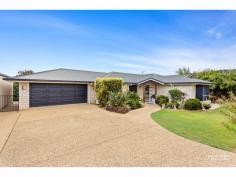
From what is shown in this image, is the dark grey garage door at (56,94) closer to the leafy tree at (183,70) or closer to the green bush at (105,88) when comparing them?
the green bush at (105,88)

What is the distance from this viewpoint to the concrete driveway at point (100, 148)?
16.6 feet

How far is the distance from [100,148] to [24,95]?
11616 millimetres

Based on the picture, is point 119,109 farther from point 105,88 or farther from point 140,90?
point 140,90

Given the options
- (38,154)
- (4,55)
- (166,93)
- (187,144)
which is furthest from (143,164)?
(4,55)

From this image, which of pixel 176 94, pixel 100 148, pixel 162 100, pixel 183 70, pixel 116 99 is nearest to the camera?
pixel 100 148

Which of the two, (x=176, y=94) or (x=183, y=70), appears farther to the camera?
(x=183, y=70)

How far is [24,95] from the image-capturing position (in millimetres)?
14906

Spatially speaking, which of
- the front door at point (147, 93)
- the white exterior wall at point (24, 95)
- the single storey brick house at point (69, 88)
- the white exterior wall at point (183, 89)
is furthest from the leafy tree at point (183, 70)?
the white exterior wall at point (24, 95)

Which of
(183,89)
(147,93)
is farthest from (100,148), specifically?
(147,93)

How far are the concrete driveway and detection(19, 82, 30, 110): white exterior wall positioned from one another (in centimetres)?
623

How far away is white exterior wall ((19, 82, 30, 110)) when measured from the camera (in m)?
14.7

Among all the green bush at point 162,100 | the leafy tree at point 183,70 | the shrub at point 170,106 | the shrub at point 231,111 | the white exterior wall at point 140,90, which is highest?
the leafy tree at point 183,70

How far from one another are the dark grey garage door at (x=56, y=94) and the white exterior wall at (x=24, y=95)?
0.39 m

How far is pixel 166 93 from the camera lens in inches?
866
